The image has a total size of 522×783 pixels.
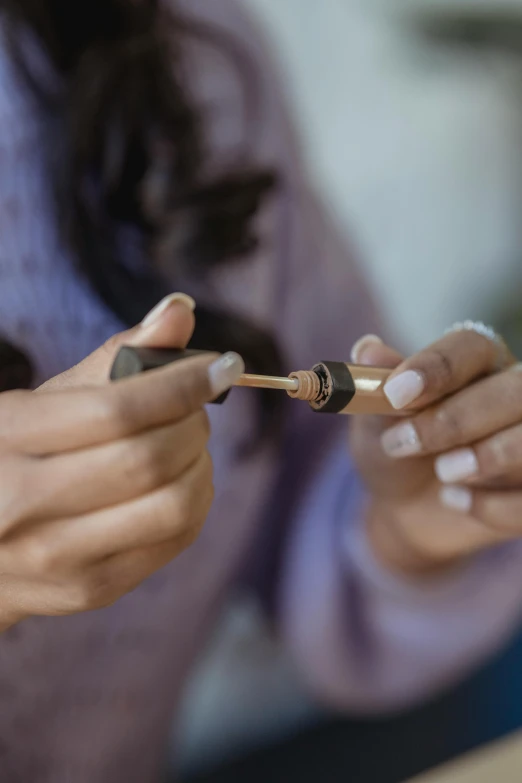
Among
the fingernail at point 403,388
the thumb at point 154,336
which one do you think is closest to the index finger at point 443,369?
the fingernail at point 403,388

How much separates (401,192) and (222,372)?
11.4 inches

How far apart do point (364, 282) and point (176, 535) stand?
0.27 m

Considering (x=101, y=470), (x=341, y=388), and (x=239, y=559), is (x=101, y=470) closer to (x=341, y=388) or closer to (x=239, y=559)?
(x=341, y=388)

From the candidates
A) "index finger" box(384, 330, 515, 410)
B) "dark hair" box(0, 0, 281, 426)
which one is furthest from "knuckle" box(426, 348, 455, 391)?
"dark hair" box(0, 0, 281, 426)

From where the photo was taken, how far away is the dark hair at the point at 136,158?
279mm

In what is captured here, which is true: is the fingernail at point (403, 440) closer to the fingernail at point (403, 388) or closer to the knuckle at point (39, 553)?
the fingernail at point (403, 388)

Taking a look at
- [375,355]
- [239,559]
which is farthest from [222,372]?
[239,559]

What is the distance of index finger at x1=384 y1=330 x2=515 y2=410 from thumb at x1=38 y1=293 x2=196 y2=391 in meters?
0.10

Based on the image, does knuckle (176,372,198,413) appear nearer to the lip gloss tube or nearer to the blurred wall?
the lip gloss tube

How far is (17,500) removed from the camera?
172mm

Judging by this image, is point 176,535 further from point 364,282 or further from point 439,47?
point 439,47

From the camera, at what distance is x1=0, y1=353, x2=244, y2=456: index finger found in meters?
0.17

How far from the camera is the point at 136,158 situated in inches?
12.0

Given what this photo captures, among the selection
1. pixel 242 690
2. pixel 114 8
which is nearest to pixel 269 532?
pixel 242 690
